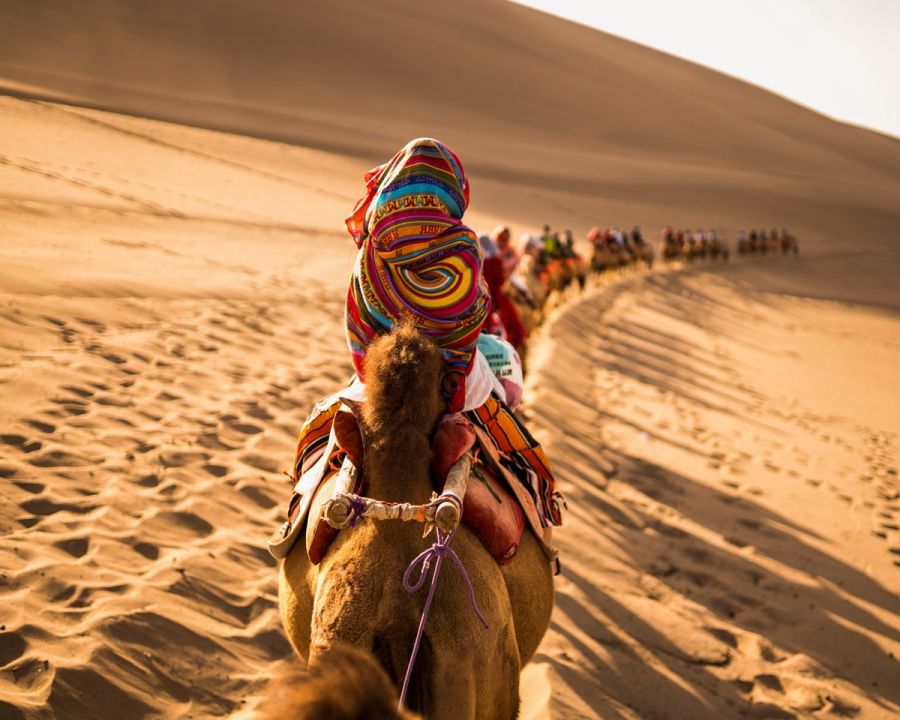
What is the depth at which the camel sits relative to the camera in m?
1.98

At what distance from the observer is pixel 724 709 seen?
4305 millimetres

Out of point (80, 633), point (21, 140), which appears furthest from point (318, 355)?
point (21, 140)

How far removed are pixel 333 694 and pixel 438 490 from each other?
92cm

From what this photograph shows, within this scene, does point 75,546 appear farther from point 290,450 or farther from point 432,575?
point 432,575

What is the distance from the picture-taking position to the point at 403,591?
2.03 m

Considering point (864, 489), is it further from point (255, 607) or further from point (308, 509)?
point (308, 509)

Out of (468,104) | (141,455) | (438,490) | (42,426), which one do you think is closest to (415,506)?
(438,490)

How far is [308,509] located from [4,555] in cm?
259

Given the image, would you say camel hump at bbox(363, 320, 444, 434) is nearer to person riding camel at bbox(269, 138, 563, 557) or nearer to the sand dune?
person riding camel at bbox(269, 138, 563, 557)

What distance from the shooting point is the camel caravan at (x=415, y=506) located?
6.46 ft

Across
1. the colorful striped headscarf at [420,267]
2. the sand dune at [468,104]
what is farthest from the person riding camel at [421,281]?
the sand dune at [468,104]

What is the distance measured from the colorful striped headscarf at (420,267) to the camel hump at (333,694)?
1299 mm

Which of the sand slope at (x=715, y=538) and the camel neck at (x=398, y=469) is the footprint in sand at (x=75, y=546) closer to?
the sand slope at (x=715, y=538)

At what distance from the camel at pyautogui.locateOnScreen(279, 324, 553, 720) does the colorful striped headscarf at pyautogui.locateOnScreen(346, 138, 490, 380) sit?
12.8 inches
